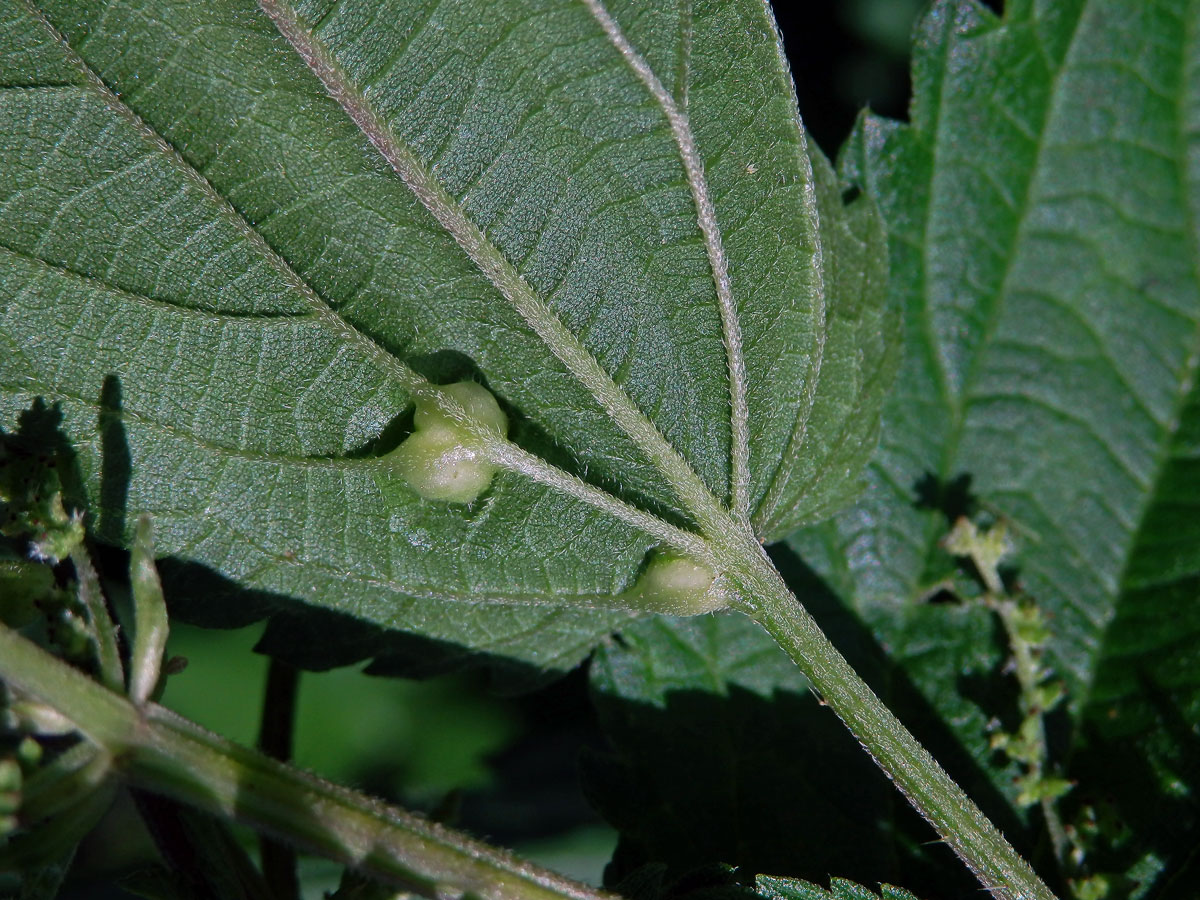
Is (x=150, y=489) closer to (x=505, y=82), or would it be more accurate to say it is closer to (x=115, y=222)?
(x=115, y=222)

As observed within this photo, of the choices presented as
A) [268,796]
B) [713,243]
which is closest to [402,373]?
[713,243]

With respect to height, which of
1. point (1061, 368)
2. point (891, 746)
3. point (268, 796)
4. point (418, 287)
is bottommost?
point (268, 796)

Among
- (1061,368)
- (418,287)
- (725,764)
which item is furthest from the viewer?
(1061,368)

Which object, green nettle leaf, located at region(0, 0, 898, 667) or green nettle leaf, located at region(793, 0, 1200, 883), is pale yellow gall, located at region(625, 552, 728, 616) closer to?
green nettle leaf, located at region(0, 0, 898, 667)

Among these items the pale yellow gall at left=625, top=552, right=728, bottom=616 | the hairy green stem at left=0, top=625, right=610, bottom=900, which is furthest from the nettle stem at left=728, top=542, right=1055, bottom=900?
the hairy green stem at left=0, top=625, right=610, bottom=900

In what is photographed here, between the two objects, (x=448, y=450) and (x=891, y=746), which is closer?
(x=448, y=450)

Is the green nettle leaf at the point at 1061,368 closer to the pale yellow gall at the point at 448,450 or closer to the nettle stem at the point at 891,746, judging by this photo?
the nettle stem at the point at 891,746

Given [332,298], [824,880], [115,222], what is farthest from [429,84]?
[824,880]

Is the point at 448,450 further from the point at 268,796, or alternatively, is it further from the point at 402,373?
the point at 268,796

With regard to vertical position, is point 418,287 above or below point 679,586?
above
